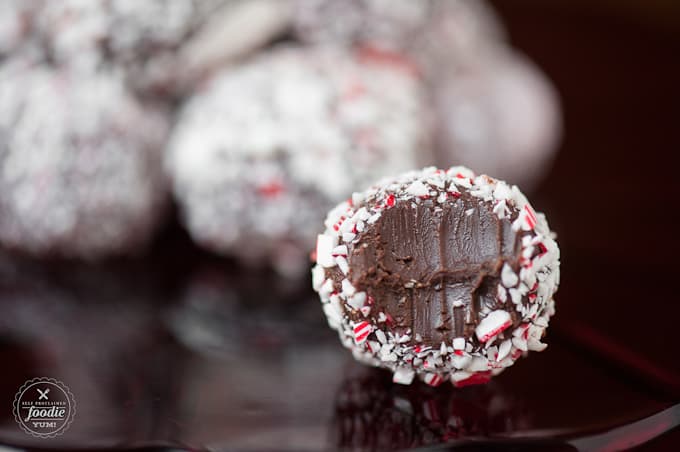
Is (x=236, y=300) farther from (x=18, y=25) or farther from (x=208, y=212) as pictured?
(x=18, y=25)

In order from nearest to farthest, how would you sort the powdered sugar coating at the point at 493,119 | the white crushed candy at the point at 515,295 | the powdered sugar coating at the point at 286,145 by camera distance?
the white crushed candy at the point at 515,295 < the powdered sugar coating at the point at 286,145 < the powdered sugar coating at the point at 493,119

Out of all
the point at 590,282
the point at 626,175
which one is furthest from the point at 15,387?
the point at 626,175

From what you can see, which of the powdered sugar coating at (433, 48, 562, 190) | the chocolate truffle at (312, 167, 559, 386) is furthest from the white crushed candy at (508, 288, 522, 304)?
the powdered sugar coating at (433, 48, 562, 190)

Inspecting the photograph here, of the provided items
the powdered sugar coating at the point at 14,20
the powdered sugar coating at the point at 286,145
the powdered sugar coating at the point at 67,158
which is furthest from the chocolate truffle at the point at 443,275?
the powdered sugar coating at the point at 14,20

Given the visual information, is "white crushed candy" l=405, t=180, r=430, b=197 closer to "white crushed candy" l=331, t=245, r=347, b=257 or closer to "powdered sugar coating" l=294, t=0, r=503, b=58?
"white crushed candy" l=331, t=245, r=347, b=257

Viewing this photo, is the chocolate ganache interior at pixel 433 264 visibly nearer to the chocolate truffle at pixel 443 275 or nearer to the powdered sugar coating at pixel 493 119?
the chocolate truffle at pixel 443 275

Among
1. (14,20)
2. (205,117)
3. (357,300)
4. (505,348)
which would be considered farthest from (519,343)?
(14,20)

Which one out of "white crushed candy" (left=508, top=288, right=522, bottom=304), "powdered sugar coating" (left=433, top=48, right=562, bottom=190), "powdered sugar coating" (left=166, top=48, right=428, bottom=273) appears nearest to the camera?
"white crushed candy" (left=508, top=288, right=522, bottom=304)
